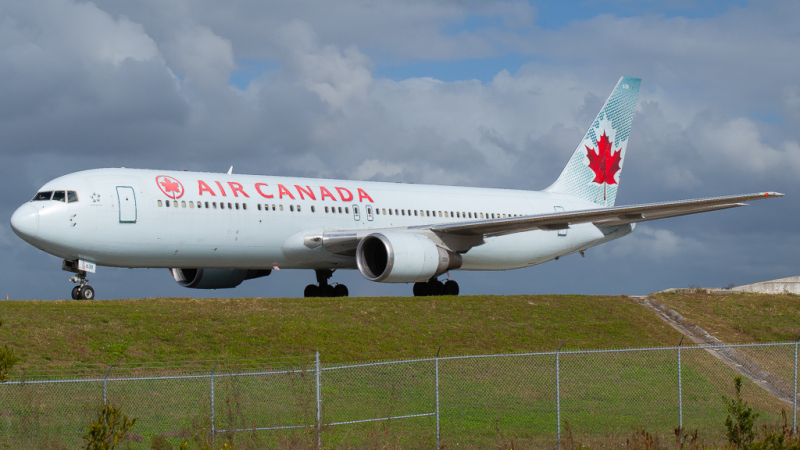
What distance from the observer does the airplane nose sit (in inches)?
767

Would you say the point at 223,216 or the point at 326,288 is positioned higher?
the point at 223,216

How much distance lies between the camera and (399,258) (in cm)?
2275

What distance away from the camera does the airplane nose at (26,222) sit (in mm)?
19484

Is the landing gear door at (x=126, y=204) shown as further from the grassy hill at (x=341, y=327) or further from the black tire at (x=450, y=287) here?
the black tire at (x=450, y=287)

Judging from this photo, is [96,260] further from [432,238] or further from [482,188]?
[482,188]

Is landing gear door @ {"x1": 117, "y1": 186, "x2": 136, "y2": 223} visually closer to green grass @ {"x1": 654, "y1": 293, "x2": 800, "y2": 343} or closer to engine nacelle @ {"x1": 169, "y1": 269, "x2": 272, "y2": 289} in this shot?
engine nacelle @ {"x1": 169, "y1": 269, "x2": 272, "y2": 289}

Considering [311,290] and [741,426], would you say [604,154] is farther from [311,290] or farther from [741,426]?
[741,426]

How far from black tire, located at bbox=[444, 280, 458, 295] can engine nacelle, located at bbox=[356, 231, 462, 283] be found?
10.3 feet

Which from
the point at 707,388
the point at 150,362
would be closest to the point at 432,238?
the point at 707,388

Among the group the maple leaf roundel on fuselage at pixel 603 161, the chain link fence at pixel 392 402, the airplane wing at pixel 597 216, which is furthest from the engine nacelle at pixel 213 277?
the maple leaf roundel on fuselage at pixel 603 161

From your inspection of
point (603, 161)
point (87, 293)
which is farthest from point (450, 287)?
point (87, 293)

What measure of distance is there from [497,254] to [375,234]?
7820 millimetres

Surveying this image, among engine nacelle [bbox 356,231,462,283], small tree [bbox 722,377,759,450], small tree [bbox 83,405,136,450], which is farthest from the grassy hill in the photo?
small tree [bbox 722,377,759,450]

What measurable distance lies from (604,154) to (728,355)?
1471 centimetres
